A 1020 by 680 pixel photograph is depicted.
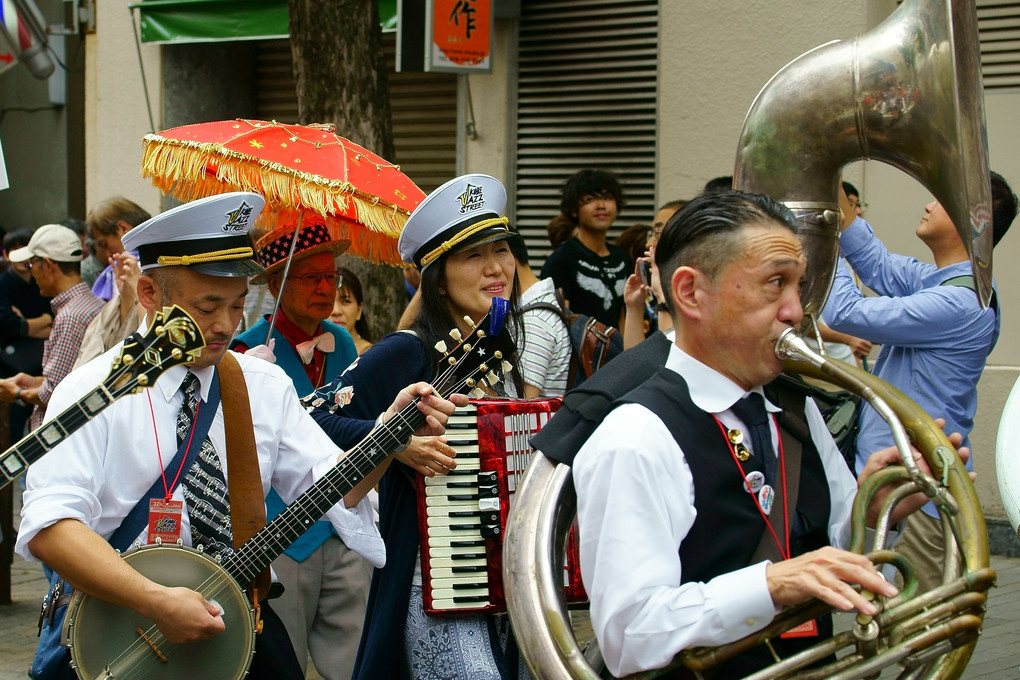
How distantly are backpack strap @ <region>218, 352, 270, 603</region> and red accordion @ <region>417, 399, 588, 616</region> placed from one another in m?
0.40

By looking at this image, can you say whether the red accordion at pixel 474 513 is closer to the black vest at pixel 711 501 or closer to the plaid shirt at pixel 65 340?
the black vest at pixel 711 501

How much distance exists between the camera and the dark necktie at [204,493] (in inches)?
108

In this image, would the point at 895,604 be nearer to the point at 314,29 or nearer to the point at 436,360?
the point at 436,360

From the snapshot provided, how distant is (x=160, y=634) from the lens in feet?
8.64

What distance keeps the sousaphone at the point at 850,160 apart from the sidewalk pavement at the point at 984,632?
232 cm

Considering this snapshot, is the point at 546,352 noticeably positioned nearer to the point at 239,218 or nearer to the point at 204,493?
the point at 239,218

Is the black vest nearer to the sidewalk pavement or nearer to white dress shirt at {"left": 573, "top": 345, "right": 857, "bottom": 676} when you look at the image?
white dress shirt at {"left": 573, "top": 345, "right": 857, "bottom": 676}

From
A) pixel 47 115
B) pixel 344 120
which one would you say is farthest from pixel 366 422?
pixel 47 115

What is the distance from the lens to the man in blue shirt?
13.1ft

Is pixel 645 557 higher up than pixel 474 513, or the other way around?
pixel 645 557

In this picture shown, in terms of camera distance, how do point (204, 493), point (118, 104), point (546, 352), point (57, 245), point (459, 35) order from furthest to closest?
point (118, 104) → point (459, 35) → point (57, 245) → point (546, 352) → point (204, 493)

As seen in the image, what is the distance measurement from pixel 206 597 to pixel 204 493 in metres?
0.25

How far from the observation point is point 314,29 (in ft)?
20.8

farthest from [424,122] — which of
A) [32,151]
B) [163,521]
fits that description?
[163,521]
